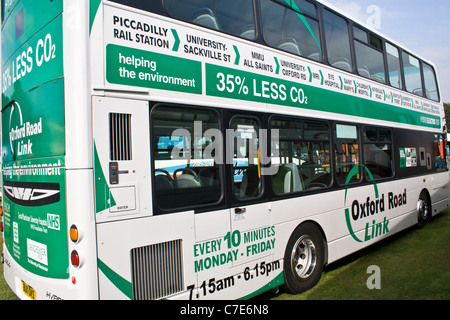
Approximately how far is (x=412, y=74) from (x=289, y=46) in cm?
508

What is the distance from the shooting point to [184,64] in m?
3.58

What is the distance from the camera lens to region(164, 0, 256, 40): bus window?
12.0ft

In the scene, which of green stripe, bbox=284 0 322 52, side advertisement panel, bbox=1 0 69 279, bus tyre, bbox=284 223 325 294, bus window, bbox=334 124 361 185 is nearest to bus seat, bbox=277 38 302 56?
green stripe, bbox=284 0 322 52

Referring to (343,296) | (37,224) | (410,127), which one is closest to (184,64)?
(37,224)

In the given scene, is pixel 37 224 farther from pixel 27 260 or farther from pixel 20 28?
pixel 20 28

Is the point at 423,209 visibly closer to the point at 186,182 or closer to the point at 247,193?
the point at 247,193

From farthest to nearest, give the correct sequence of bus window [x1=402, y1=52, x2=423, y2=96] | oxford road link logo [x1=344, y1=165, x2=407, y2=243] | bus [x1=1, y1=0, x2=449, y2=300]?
bus window [x1=402, y1=52, x2=423, y2=96] < oxford road link logo [x1=344, y1=165, x2=407, y2=243] < bus [x1=1, y1=0, x2=449, y2=300]

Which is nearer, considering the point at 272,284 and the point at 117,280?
the point at 117,280

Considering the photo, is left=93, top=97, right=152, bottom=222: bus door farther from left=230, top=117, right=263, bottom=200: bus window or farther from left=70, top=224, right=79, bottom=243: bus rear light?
left=230, top=117, right=263, bottom=200: bus window

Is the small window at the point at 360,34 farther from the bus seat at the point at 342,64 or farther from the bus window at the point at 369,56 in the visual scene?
the bus seat at the point at 342,64

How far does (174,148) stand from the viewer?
Answer: 11.6 feet

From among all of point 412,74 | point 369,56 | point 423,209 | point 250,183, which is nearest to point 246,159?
point 250,183

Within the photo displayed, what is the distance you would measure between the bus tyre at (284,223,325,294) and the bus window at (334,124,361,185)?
3.53ft

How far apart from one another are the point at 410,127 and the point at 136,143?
7071 mm
